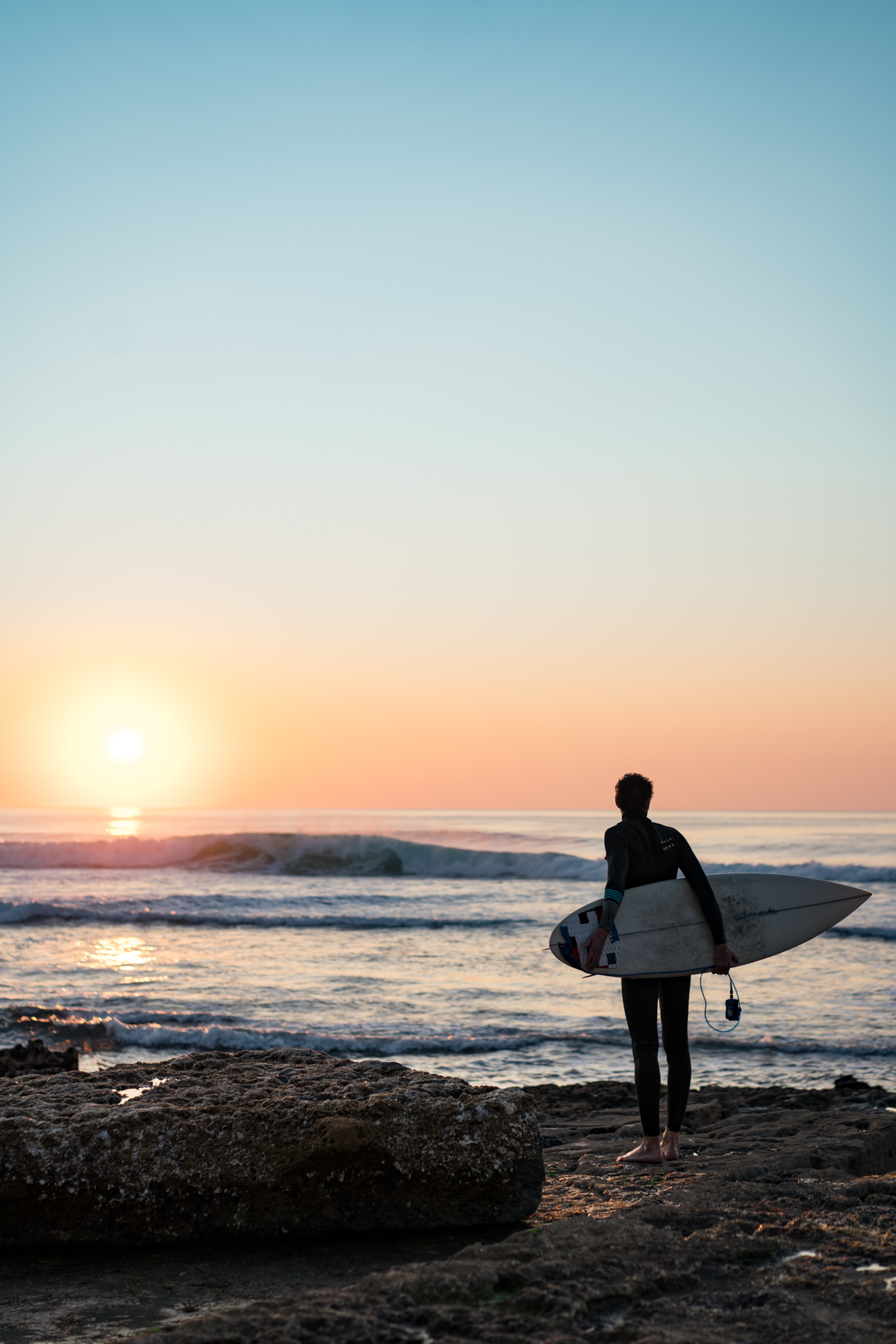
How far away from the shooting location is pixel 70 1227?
3.34m

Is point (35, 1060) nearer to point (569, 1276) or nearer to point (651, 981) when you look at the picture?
point (651, 981)

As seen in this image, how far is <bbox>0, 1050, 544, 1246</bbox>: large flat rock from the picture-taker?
131 inches

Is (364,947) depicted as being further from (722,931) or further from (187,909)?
(722,931)

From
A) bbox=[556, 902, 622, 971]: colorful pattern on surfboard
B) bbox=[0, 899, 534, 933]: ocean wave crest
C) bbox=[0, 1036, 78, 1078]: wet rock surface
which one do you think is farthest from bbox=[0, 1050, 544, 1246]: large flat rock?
bbox=[0, 899, 534, 933]: ocean wave crest

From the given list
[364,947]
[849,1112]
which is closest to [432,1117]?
[849,1112]

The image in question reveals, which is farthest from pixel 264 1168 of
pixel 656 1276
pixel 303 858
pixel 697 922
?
pixel 303 858

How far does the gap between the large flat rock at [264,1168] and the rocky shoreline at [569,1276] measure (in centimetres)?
9

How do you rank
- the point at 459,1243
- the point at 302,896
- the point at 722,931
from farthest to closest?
the point at 302,896
the point at 722,931
the point at 459,1243

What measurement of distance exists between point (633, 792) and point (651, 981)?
0.89m

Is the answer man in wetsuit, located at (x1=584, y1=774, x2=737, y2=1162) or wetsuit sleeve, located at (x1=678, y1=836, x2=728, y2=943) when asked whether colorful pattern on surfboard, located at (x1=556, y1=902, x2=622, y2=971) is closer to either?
man in wetsuit, located at (x1=584, y1=774, x2=737, y2=1162)

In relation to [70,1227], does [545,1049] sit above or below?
below

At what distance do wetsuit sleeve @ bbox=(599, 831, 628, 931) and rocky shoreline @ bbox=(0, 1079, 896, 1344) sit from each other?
110 cm

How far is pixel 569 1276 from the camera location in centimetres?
249

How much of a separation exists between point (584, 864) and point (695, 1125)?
2905 centimetres
